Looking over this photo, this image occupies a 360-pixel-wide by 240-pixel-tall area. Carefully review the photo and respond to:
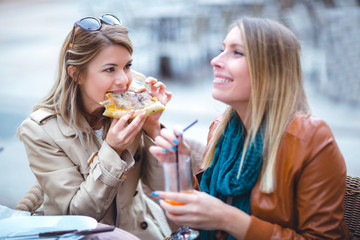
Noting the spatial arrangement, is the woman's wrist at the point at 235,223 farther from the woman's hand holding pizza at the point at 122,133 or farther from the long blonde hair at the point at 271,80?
the woman's hand holding pizza at the point at 122,133

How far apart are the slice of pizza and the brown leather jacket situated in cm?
78

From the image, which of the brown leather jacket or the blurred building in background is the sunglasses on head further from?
the blurred building in background

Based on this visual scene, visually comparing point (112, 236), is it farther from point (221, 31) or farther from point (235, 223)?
point (221, 31)

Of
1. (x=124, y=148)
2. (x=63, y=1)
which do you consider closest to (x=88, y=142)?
(x=124, y=148)

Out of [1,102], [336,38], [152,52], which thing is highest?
[336,38]

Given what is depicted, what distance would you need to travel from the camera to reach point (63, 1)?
1172cm

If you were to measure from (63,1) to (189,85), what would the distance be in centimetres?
693

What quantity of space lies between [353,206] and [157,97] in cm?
122

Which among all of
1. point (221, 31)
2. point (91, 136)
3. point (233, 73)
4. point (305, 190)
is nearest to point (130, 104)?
point (91, 136)

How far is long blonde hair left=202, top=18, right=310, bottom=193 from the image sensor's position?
1581mm

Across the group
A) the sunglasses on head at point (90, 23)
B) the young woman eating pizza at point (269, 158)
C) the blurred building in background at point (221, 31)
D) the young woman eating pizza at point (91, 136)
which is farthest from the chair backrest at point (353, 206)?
the blurred building in background at point (221, 31)

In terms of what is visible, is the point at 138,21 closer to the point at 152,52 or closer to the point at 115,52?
the point at 152,52

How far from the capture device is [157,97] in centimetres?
228

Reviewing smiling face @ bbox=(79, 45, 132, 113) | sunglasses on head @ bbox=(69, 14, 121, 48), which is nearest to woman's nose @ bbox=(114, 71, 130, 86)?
smiling face @ bbox=(79, 45, 132, 113)
